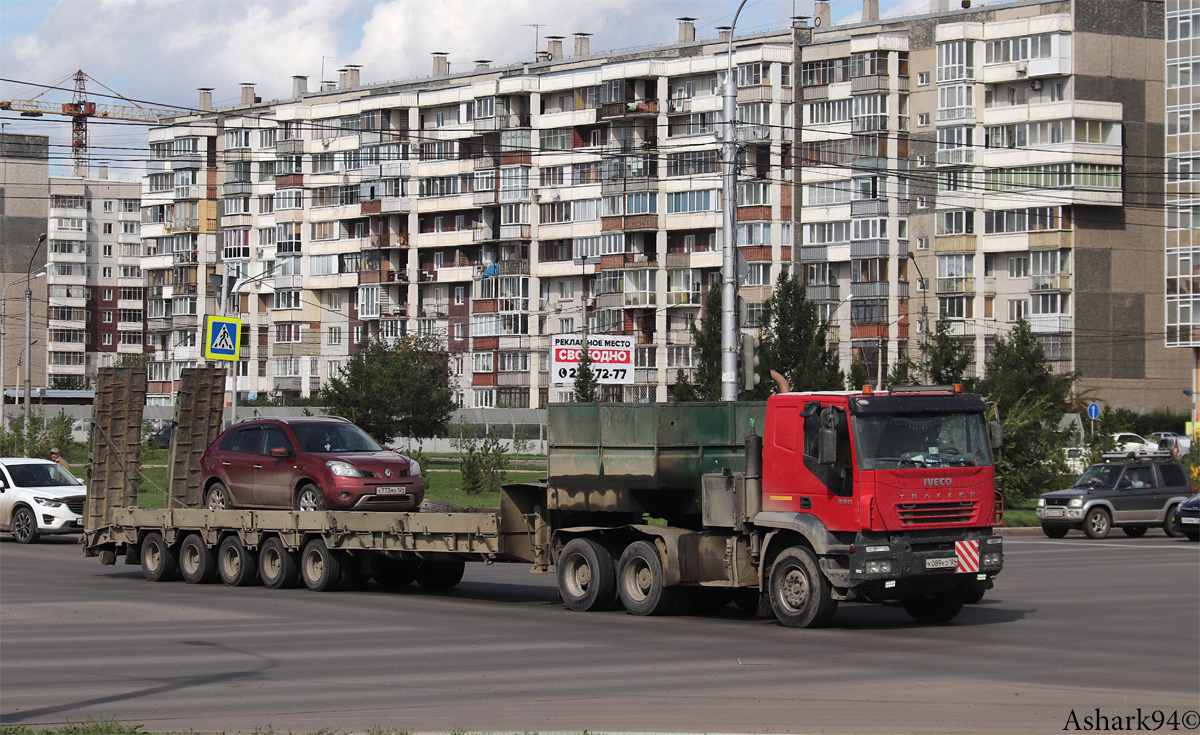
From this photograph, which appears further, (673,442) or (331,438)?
(331,438)

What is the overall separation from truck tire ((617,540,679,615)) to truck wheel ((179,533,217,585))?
24.8 ft

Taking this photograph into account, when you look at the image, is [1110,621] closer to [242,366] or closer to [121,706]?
[121,706]

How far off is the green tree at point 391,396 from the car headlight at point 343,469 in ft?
172

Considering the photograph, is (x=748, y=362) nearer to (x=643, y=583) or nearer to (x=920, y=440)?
(x=643, y=583)

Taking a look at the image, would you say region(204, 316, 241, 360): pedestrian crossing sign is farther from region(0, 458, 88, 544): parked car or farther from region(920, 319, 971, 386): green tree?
region(920, 319, 971, 386): green tree

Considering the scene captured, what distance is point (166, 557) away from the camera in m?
23.7

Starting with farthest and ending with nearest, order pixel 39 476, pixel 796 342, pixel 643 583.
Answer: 1. pixel 796 342
2. pixel 39 476
3. pixel 643 583

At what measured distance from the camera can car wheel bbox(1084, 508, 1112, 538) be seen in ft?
119

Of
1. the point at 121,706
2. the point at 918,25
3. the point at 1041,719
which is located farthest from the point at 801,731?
the point at 918,25

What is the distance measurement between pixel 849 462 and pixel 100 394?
14.1 meters

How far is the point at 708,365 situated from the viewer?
5584 cm

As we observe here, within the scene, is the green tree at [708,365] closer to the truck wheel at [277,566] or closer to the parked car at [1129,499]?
the parked car at [1129,499]

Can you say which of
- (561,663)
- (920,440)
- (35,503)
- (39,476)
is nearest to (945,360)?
(39,476)

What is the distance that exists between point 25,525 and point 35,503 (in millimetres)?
687
